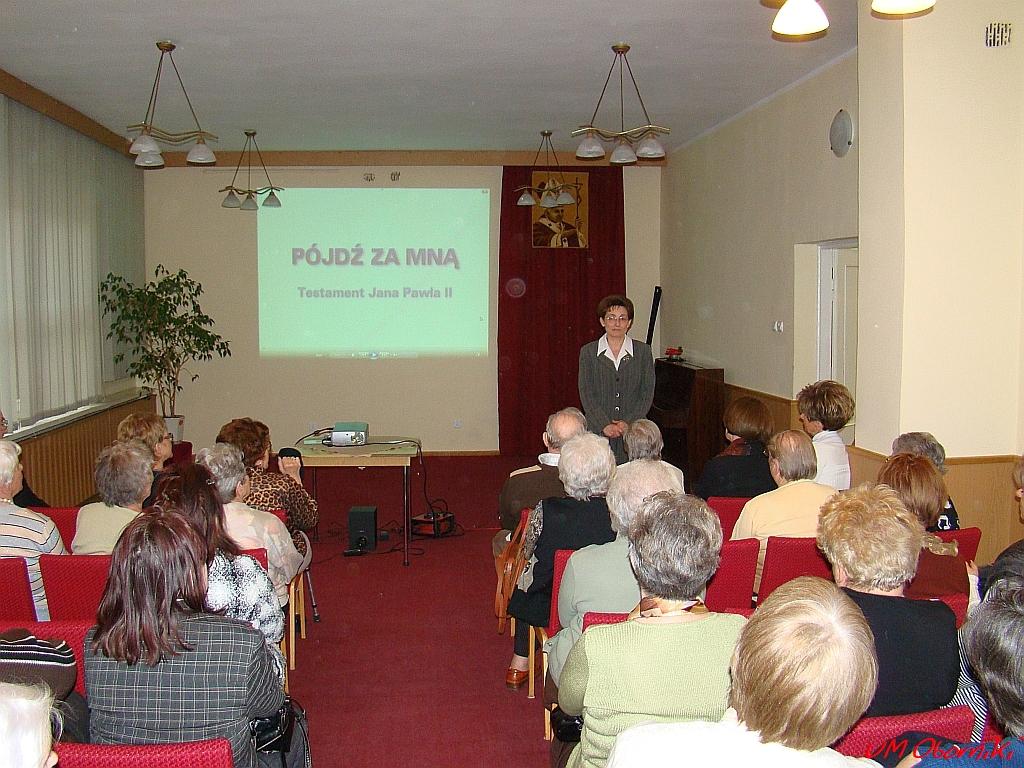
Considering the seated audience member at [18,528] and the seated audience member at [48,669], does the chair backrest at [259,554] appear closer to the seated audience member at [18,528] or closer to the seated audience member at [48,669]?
the seated audience member at [18,528]

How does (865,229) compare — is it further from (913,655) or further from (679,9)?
(913,655)

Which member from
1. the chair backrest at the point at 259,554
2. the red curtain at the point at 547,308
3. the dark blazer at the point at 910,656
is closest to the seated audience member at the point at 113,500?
the chair backrest at the point at 259,554

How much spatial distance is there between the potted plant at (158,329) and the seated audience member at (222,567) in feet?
22.1

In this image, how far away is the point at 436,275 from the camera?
424 inches

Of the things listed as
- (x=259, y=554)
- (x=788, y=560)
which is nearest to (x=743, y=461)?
(x=788, y=560)

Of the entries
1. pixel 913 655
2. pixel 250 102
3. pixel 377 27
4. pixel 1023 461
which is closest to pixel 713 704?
pixel 913 655

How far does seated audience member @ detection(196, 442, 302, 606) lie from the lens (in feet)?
11.4

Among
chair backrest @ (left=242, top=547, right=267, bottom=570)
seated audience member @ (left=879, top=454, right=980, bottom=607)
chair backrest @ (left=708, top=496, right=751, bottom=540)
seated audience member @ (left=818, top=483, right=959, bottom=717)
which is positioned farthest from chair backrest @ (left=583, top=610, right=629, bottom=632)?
chair backrest @ (left=708, top=496, right=751, bottom=540)

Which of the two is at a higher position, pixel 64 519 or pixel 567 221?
pixel 567 221

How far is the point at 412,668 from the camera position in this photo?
426 cm

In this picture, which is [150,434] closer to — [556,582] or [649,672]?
[556,582]

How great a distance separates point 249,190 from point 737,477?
249 inches

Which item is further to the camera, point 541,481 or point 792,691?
point 541,481

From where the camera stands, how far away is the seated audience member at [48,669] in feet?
6.62
